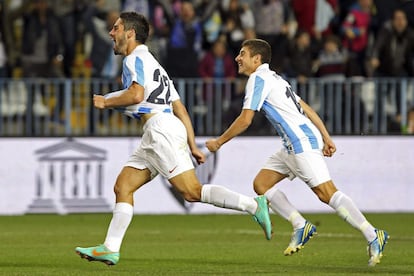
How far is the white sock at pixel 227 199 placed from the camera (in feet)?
38.7

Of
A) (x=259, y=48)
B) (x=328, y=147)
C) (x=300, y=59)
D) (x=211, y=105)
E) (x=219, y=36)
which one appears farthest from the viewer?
(x=219, y=36)

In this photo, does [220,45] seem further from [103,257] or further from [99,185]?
[103,257]

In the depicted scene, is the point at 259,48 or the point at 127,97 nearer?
the point at 127,97

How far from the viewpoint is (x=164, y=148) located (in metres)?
11.8

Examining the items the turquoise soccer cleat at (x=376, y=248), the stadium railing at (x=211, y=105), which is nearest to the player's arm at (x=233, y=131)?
the turquoise soccer cleat at (x=376, y=248)

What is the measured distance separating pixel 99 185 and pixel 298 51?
170 inches

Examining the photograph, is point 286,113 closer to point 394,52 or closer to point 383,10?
point 394,52

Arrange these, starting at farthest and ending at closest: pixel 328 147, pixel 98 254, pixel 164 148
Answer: pixel 328 147, pixel 164 148, pixel 98 254

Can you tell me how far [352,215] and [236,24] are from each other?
11.2 metres

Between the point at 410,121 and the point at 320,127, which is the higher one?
the point at 320,127

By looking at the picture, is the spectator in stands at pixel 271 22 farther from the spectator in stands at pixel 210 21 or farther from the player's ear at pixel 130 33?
the player's ear at pixel 130 33

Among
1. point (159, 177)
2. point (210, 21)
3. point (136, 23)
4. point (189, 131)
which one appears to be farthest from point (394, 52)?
point (136, 23)

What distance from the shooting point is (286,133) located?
12938mm

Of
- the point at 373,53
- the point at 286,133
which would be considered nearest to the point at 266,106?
the point at 286,133
